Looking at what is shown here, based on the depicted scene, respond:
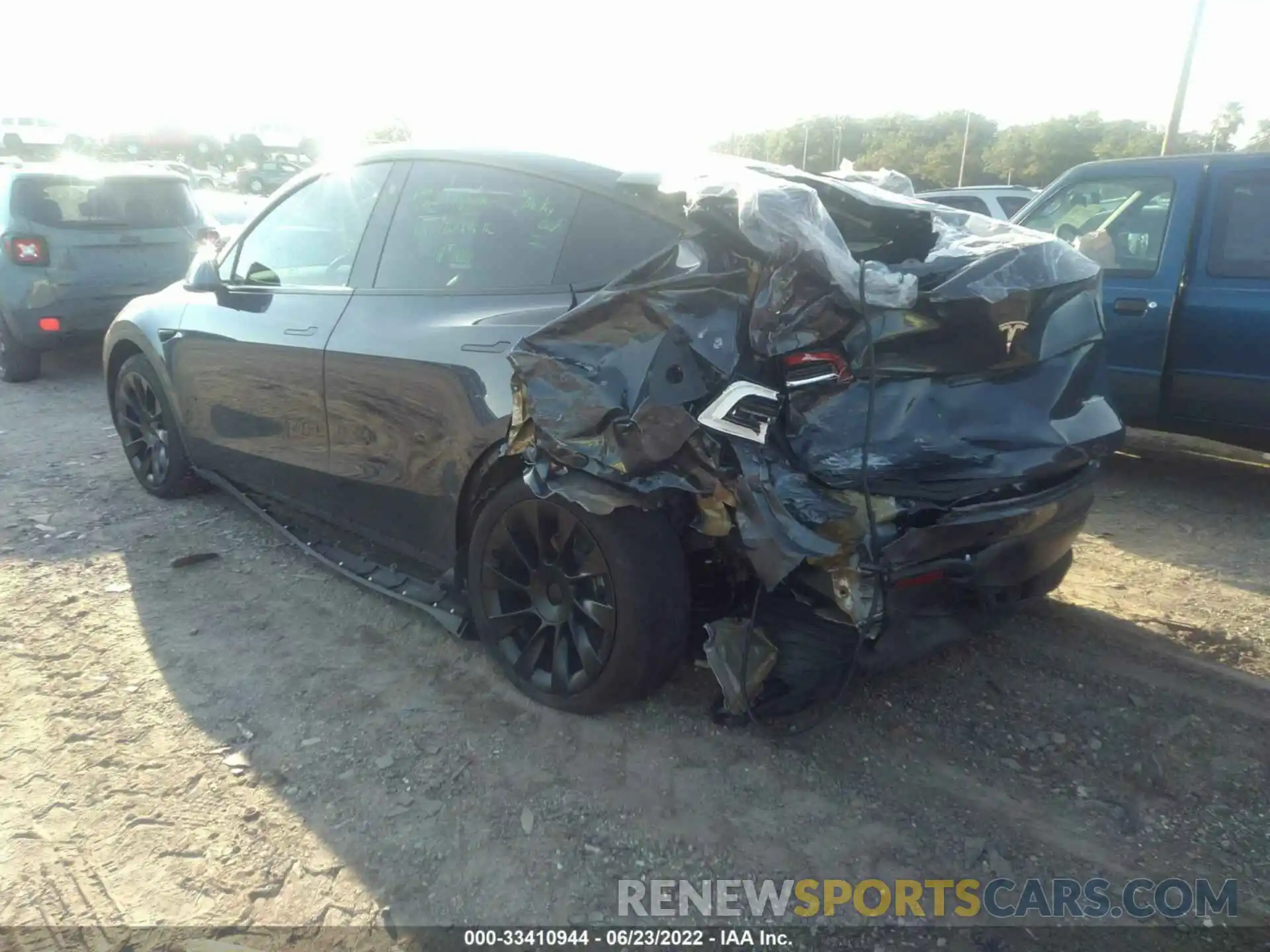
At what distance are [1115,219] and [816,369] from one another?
3.96 metres

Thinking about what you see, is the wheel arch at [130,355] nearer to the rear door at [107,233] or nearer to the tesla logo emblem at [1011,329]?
the rear door at [107,233]

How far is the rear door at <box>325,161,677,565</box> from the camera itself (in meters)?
3.08

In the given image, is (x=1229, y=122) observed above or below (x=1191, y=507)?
above

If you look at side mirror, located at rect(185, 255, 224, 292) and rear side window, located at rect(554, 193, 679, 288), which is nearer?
rear side window, located at rect(554, 193, 679, 288)

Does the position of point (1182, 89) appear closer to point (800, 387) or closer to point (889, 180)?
point (889, 180)

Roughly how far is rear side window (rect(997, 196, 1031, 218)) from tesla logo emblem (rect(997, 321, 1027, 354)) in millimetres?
8478

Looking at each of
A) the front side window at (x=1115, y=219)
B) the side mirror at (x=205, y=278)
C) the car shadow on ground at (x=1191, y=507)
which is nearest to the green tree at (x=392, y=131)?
the side mirror at (x=205, y=278)

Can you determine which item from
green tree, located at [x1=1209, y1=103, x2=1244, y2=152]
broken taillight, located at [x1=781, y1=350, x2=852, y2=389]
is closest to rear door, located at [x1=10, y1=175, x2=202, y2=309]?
broken taillight, located at [x1=781, y1=350, x2=852, y2=389]

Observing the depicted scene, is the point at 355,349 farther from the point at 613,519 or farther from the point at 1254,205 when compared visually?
the point at 1254,205

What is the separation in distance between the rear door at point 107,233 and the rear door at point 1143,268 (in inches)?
282

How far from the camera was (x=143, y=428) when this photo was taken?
17.0ft

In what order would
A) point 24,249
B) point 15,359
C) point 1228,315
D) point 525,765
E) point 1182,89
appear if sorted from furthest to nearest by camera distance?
point 1182,89 → point 15,359 → point 24,249 → point 1228,315 → point 525,765

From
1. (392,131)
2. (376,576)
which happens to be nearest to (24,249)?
(376,576)

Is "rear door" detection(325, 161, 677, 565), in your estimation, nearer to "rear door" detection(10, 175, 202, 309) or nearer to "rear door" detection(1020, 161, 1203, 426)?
"rear door" detection(1020, 161, 1203, 426)
